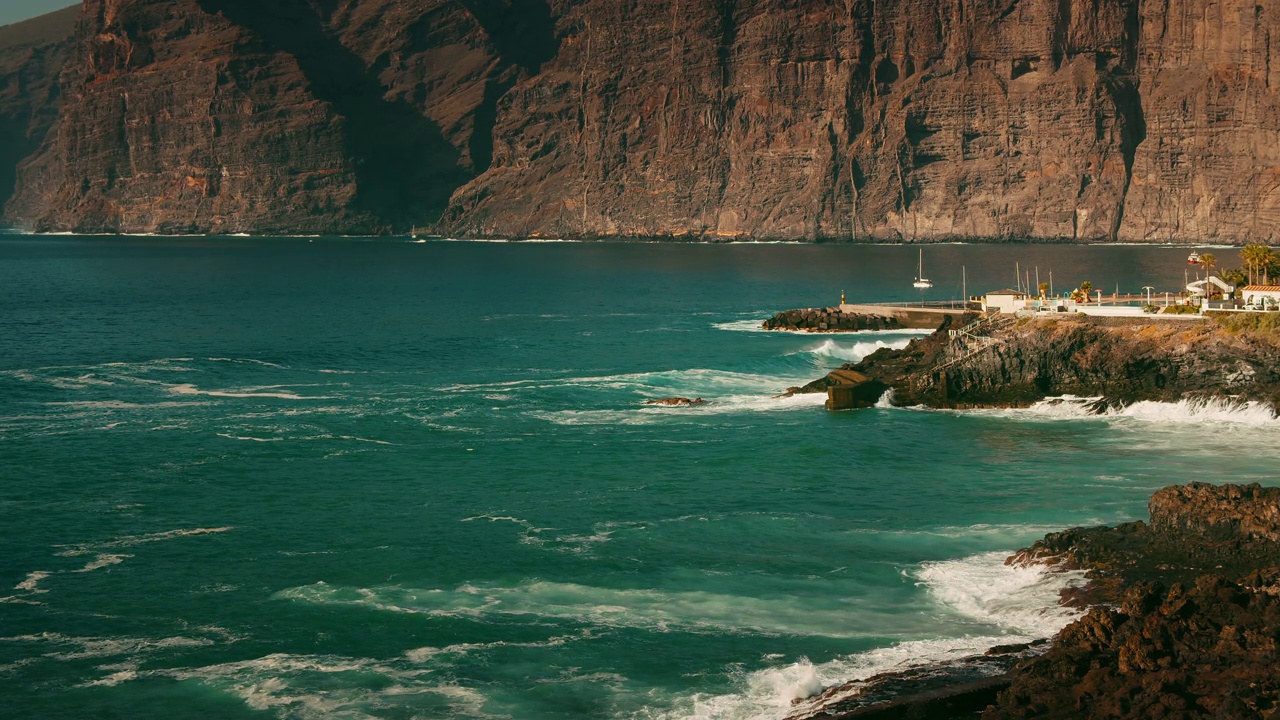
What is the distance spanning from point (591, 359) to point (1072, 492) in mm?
48432

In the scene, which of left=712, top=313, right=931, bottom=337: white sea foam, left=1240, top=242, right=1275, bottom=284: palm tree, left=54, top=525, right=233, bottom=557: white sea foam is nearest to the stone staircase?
left=1240, top=242, right=1275, bottom=284: palm tree

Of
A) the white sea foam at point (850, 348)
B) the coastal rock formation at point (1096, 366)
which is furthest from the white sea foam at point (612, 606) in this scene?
the white sea foam at point (850, 348)

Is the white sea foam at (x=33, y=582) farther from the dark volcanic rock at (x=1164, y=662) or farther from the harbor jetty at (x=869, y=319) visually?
the harbor jetty at (x=869, y=319)

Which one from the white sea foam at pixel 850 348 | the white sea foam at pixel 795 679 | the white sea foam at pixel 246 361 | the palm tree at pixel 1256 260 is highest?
the palm tree at pixel 1256 260

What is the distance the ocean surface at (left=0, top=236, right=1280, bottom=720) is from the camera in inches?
1355

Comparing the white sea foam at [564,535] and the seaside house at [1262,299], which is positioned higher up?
the seaside house at [1262,299]

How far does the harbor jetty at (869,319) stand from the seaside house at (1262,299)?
3299cm

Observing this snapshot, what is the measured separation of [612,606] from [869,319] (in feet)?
249

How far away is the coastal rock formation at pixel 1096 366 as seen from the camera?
66.1 m

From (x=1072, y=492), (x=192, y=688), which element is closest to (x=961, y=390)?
(x=1072, y=492)

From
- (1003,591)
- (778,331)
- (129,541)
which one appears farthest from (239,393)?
(1003,591)

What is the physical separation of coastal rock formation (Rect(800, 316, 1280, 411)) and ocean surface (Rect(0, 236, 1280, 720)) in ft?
6.35

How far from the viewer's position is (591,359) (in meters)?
95.2

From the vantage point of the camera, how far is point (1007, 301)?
8031 cm
